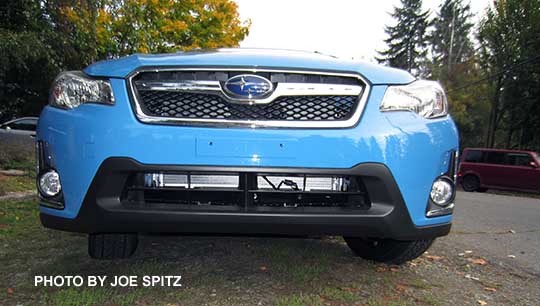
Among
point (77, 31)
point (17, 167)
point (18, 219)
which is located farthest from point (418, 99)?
point (17, 167)

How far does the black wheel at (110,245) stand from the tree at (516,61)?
23166 millimetres

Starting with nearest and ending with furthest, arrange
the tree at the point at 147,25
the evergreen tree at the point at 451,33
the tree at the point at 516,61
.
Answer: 1. the tree at the point at 147,25
2. the tree at the point at 516,61
3. the evergreen tree at the point at 451,33

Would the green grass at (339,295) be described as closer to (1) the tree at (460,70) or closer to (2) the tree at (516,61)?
(2) the tree at (516,61)

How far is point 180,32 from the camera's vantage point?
16266mm

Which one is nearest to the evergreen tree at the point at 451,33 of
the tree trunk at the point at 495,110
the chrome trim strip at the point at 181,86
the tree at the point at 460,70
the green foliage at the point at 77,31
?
the tree at the point at 460,70

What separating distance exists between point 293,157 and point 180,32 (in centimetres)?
1542

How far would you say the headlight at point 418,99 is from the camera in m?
2.12

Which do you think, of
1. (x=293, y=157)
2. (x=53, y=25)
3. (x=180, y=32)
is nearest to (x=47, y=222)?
(x=293, y=157)

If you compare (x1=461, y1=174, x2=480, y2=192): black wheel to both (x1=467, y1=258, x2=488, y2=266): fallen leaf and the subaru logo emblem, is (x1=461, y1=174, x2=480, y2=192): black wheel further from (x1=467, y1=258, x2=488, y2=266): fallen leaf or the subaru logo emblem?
the subaru logo emblem

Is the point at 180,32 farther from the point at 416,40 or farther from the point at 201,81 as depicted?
the point at 416,40

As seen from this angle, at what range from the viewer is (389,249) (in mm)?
2738

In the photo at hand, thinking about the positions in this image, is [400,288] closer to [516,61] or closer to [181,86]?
[181,86]

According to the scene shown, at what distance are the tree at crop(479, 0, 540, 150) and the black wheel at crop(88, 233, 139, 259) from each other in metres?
23.2

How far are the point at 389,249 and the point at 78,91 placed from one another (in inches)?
79.3
